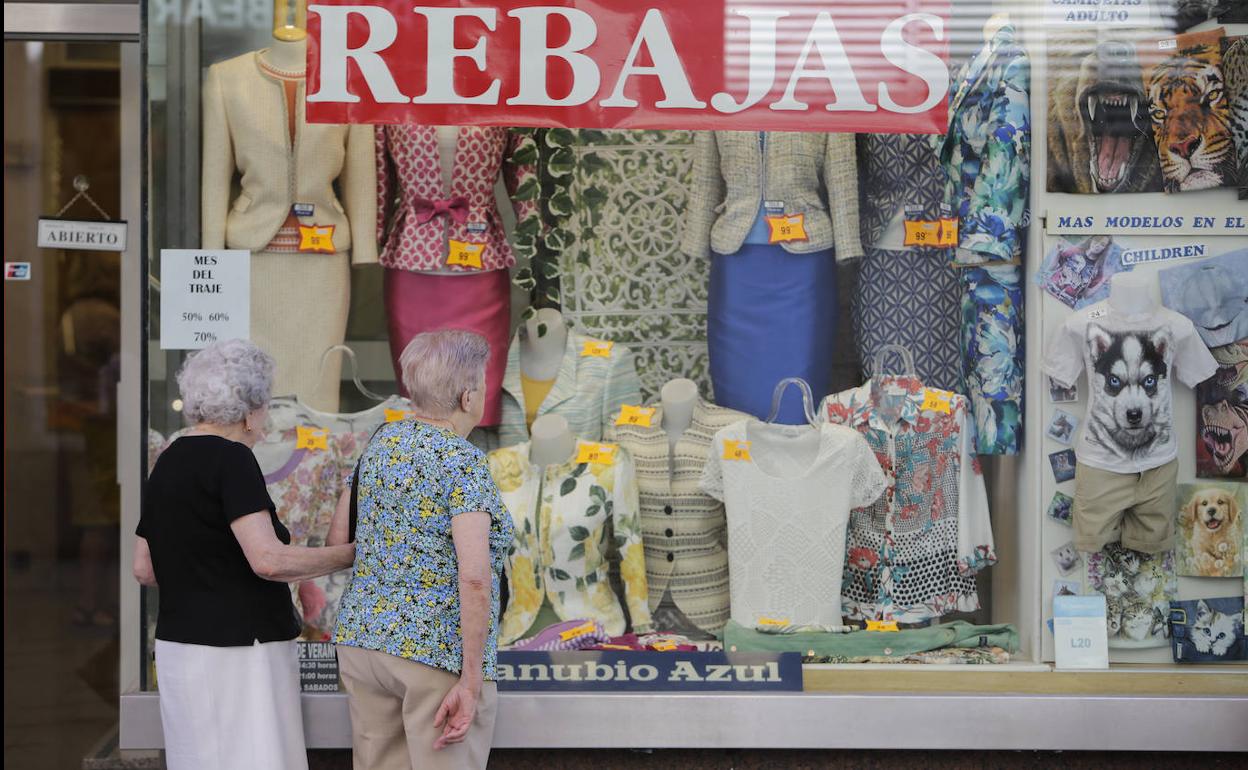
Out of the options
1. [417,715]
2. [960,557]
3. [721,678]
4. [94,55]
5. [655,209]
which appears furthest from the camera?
[94,55]

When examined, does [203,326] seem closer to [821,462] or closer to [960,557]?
[821,462]

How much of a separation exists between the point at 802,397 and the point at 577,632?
0.97 meters

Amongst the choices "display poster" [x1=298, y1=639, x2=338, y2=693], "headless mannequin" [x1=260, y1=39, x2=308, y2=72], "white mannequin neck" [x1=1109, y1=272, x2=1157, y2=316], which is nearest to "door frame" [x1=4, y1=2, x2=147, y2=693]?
"headless mannequin" [x1=260, y1=39, x2=308, y2=72]

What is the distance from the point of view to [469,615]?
2754 millimetres

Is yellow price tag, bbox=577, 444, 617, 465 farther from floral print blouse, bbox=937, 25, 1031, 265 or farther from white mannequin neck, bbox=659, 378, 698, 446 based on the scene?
floral print blouse, bbox=937, 25, 1031, 265

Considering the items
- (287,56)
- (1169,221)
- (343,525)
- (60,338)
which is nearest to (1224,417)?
(1169,221)

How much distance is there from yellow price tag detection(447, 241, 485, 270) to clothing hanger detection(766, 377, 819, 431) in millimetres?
984

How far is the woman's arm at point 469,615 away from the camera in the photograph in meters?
2.75

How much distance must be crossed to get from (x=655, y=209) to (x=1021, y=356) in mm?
1215

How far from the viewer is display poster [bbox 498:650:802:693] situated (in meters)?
3.77

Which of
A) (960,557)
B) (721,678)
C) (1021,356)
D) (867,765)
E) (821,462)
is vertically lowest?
(867,765)

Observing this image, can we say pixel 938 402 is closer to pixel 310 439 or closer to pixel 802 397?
pixel 802 397

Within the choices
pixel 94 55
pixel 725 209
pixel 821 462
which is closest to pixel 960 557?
pixel 821 462

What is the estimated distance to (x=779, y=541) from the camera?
397 cm
